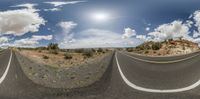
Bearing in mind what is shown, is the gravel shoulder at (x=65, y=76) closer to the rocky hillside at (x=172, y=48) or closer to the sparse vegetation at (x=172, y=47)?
the rocky hillside at (x=172, y=48)

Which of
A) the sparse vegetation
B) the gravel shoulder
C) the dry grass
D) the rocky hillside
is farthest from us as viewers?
the sparse vegetation

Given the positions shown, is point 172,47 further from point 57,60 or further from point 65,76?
point 65,76

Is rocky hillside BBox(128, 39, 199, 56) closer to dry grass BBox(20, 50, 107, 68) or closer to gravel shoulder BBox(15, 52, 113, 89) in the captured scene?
dry grass BBox(20, 50, 107, 68)

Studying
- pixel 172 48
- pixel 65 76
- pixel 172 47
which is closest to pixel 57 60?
pixel 65 76

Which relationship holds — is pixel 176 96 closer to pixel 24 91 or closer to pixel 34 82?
pixel 24 91

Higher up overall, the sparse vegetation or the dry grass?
the sparse vegetation

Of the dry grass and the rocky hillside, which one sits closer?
the dry grass

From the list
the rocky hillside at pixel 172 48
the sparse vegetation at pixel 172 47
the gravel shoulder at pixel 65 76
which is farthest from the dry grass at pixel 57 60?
the sparse vegetation at pixel 172 47

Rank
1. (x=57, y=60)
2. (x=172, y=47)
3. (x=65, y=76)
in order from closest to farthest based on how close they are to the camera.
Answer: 1. (x=65, y=76)
2. (x=57, y=60)
3. (x=172, y=47)

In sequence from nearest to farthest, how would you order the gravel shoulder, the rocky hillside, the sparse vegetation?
the gravel shoulder → the rocky hillside → the sparse vegetation

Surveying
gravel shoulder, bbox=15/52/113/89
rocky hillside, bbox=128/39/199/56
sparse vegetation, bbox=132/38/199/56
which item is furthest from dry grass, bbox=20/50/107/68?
sparse vegetation, bbox=132/38/199/56

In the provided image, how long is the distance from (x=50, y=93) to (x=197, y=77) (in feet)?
16.7

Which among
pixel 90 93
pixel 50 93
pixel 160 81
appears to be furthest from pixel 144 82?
pixel 50 93

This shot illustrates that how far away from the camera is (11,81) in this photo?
12867 millimetres
